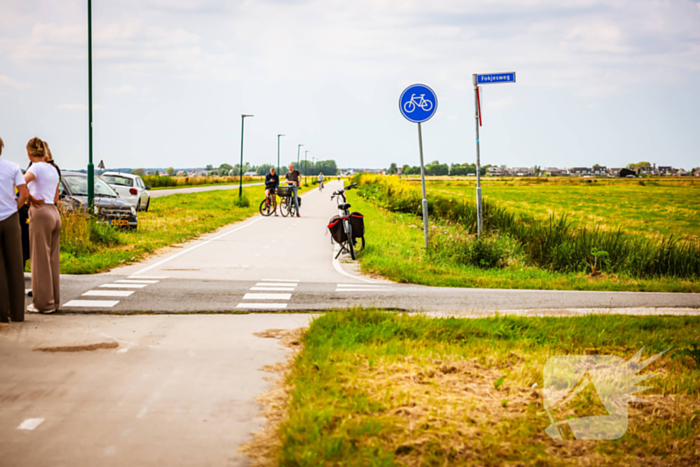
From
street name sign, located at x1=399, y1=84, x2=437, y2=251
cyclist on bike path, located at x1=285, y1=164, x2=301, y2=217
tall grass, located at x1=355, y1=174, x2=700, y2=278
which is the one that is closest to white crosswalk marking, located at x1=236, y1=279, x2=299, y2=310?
street name sign, located at x1=399, y1=84, x2=437, y2=251

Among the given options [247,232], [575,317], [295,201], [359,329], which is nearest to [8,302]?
[359,329]

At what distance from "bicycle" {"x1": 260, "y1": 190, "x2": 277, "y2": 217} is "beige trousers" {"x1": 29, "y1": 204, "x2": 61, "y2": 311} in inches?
757

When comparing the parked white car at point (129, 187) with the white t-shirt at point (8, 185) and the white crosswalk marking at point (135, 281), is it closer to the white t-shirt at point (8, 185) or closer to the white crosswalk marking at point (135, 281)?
the white crosswalk marking at point (135, 281)

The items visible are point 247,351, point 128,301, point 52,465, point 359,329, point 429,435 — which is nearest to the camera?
point 52,465

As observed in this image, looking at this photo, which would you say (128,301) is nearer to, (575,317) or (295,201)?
(575,317)

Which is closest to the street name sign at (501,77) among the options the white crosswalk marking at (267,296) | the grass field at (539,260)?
the grass field at (539,260)

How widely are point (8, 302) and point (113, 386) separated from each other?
307 cm

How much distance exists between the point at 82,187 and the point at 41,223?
11.4 metres

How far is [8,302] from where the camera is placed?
6.99m

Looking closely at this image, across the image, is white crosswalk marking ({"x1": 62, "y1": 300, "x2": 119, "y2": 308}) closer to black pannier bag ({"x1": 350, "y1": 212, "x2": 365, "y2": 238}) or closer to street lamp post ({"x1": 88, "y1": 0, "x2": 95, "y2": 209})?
black pannier bag ({"x1": 350, "y1": 212, "x2": 365, "y2": 238})

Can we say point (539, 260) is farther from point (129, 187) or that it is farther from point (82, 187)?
point (129, 187)

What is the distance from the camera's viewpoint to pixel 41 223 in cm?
730

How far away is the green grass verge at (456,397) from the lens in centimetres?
352

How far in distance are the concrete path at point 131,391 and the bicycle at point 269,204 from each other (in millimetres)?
19763
